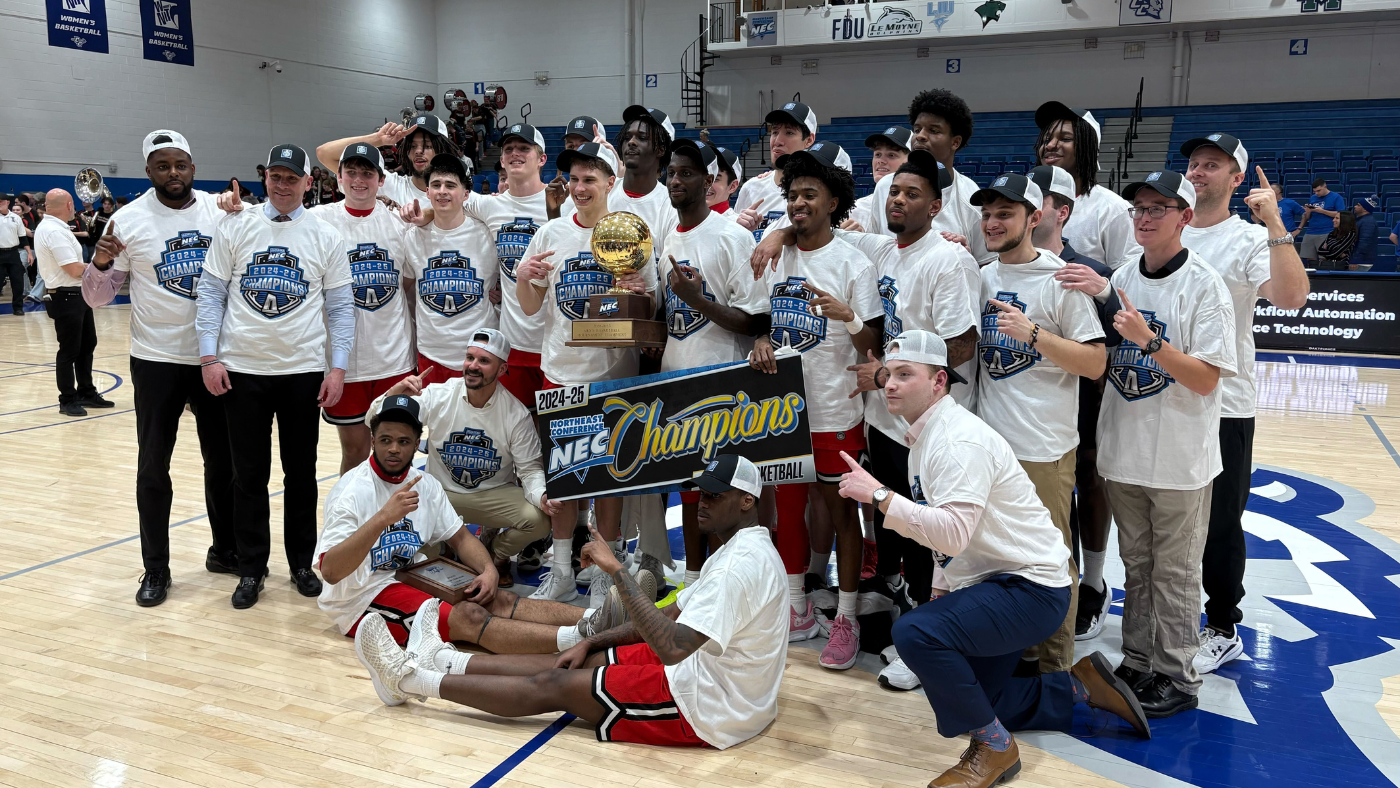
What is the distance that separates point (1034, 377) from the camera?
12.7 feet

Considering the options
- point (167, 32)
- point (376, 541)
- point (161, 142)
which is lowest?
point (376, 541)

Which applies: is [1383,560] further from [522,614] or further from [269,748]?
[269,748]

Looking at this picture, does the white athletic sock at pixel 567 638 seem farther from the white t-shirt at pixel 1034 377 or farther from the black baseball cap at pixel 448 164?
the black baseball cap at pixel 448 164

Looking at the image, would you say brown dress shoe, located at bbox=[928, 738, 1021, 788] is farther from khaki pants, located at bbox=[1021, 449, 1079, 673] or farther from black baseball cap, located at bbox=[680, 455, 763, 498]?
black baseball cap, located at bbox=[680, 455, 763, 498]

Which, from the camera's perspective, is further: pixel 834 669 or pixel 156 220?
pixel 156 220

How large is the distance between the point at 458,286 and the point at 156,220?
151 cm

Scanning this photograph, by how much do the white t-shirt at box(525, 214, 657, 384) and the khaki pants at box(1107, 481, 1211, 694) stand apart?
236 centimetres

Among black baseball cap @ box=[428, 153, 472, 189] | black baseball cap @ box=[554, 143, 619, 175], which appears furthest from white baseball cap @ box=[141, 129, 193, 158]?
black baseball cap @ box=[554, 143, 619, 175]

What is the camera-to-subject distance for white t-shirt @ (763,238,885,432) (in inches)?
165

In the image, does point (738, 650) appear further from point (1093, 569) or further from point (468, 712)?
point (1093, 569)

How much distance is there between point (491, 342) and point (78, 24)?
65.4 feet

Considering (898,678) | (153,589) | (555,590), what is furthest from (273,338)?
(898,678)

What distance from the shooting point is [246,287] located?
15.8 ft

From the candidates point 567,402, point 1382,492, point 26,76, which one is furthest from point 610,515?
point 26,76
